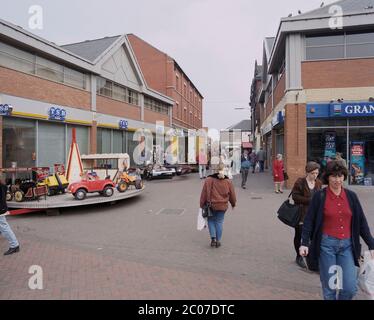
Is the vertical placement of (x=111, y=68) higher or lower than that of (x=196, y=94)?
lower

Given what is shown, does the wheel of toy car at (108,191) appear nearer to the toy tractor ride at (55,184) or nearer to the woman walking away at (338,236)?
the toy tractor ride at (55,184)

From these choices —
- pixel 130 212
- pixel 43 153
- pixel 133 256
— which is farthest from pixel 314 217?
pixel 43 153

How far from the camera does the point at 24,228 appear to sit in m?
7.18

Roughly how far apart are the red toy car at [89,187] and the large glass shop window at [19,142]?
4.57 meters

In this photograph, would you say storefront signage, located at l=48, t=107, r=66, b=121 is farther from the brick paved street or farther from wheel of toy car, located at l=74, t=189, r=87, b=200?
the brick paved street

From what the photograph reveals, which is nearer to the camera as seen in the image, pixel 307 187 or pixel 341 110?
pixel 307 187

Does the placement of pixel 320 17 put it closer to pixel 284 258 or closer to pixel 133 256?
pixel 284 258

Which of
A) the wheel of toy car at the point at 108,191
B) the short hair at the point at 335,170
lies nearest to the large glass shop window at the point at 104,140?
the wheel of toy car at the point at 108,191

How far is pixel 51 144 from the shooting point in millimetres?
14312

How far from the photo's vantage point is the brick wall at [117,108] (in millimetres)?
18622

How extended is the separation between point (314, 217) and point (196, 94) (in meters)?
48.2

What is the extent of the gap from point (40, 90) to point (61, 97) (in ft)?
4.78

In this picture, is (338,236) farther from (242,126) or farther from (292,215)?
(242,126)

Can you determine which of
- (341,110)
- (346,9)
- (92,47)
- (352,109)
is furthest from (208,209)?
(92,47)
